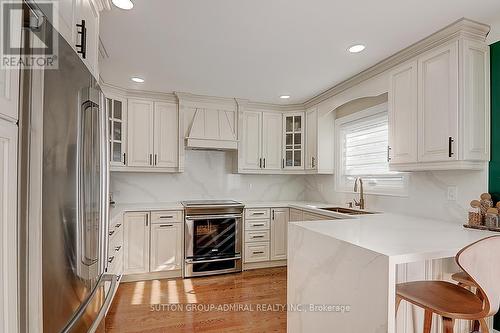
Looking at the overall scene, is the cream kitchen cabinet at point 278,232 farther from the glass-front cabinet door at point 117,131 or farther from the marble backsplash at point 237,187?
the glass-front cabinet door at point 117,131

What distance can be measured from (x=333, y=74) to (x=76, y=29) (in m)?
2.57

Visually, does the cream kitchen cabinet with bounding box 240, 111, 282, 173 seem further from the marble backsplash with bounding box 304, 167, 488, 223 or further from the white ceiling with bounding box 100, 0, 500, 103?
the marble backsplash with bounding box 304, 167, 488, 223

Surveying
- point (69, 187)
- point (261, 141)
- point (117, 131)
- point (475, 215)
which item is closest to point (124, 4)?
point (69, 187)

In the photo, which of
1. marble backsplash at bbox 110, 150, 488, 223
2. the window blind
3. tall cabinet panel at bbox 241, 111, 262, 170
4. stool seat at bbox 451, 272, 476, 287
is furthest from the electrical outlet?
tall cabinet panel at bbox 241, 111, 262, 170

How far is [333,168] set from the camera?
13.1 ft

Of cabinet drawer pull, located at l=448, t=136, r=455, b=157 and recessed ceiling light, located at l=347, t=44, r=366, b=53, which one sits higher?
recessed ceiling light, located at l=347, t=44, r=366, b=53

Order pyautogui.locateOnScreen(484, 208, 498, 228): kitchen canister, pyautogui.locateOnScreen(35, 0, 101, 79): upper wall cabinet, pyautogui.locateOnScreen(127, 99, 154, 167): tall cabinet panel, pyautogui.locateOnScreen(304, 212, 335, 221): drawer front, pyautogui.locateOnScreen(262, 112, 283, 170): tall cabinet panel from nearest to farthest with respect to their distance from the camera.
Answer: pyautogui.locateOnScreen(35, 0, 101, 79): upper wall cabinet, pyautogui.locateOnScreen(484, 208, 498, 228): kitchen canister, pyautogui.locateOnScreen(304, 212, 335, 221): drawer front, pyautogui.locateOnScreen(127, 99, 154, 167): tall cabinet panel, pyautogui.locateOnScreen(262, 112, 283, 170): tall cabinet panel

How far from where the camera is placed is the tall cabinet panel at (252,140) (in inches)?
164

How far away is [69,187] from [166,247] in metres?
2.64

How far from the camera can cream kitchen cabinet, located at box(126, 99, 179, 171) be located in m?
3.62

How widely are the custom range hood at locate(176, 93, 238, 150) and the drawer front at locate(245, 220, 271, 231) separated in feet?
3.72

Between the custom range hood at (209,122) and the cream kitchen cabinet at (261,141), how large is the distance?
0.22 meters

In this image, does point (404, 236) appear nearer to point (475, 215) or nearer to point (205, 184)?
point (475, 215)

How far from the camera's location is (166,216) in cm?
345
